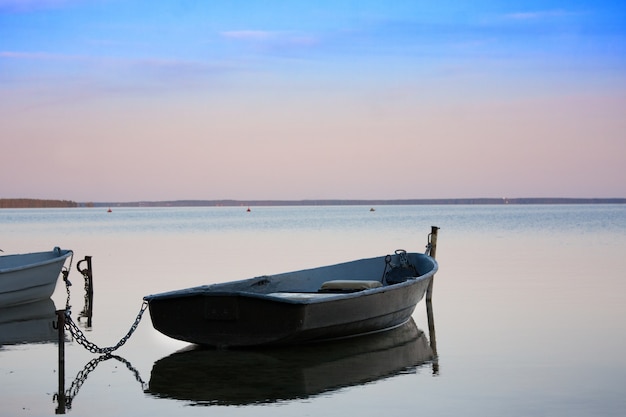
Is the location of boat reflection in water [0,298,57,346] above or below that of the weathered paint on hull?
below

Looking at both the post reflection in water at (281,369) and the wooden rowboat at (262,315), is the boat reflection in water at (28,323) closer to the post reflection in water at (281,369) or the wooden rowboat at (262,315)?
the wooden rowboat at (262,315)

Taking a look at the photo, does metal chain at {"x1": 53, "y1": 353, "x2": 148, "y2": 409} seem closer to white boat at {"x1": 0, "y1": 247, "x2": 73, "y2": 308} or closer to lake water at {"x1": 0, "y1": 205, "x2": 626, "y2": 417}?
lake water at {"x1": 0, "y1": 205, "x2": 626, "y2": 417}

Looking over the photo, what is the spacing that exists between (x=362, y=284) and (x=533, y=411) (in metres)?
6.96

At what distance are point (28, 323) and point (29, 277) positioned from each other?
2.97m

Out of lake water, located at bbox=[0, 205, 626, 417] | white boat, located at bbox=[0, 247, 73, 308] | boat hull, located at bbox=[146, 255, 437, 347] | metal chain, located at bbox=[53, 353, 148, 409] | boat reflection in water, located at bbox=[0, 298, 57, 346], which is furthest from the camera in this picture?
white boat, located at bbox=[0, 247, 73, 308]

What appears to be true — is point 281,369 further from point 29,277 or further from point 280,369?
point 29,277

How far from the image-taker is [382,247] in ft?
172

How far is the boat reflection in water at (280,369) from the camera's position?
509 inches

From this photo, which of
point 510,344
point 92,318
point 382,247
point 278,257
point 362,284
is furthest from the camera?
point 382,247

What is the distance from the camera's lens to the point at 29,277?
23781mm

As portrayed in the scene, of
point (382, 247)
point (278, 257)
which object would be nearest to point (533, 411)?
point (278, 257)

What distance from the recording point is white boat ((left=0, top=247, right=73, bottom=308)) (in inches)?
905

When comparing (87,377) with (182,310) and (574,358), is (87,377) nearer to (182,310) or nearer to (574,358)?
(182,310)

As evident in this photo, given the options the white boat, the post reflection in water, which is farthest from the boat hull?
the white boat
